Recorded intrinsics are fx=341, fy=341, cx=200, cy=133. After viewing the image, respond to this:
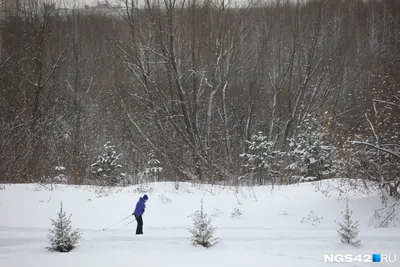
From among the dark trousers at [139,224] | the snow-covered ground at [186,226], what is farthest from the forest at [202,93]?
the dark trousers at [139,224]

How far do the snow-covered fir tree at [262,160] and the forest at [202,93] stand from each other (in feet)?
0.24

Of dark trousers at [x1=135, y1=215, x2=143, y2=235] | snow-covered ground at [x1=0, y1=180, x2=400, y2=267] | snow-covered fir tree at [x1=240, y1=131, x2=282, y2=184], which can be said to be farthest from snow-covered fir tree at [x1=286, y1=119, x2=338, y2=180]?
dark trousers at [x1=135, y1=215, x2=143, y2=235]

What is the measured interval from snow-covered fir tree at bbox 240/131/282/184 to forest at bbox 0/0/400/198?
73mm

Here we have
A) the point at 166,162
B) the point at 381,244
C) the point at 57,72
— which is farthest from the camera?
the point at 57,72

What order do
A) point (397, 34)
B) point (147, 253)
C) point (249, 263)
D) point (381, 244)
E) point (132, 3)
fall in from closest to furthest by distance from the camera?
point (249, 263) < point (147, 253) < point (381, 244) < point (132, 3) < point (397, 34)

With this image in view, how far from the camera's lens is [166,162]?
53.2 ft

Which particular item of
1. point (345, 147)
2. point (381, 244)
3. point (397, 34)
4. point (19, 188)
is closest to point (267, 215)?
point (381, 244)

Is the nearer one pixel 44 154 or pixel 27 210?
pixel 27 210

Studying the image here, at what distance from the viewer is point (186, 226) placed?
340 inches

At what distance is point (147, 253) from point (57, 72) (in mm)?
24240

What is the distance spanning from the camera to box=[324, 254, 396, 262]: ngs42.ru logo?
6.05m

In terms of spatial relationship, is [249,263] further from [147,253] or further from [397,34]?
[397,34]

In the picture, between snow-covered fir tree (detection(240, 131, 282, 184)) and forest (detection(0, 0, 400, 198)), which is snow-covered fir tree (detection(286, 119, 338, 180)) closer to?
forest (detection(0, 0, 400, 198))

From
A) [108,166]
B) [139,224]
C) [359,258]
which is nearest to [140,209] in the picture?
[139,224]
